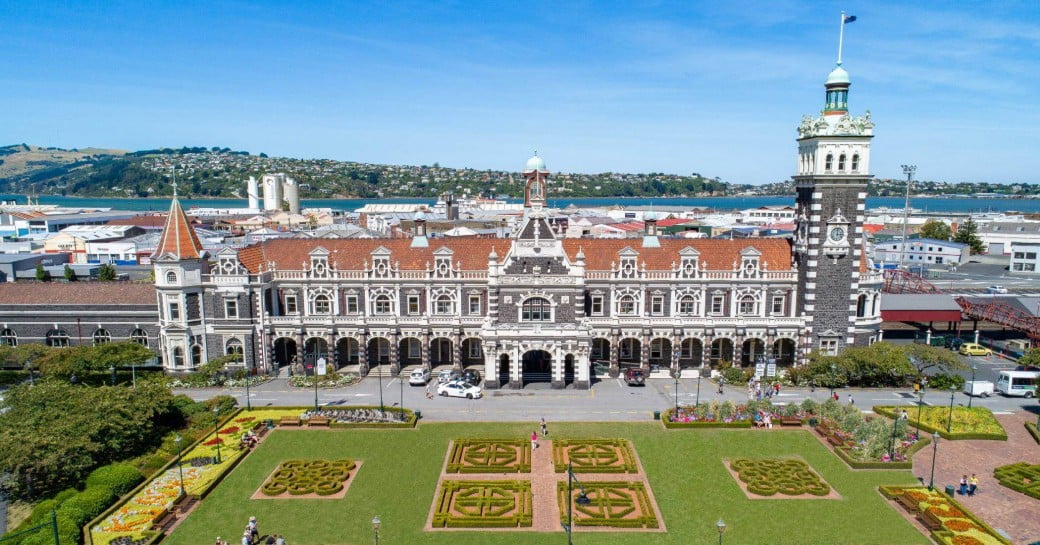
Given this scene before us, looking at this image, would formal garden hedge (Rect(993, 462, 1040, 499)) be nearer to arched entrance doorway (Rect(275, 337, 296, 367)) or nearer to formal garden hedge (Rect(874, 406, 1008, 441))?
formal garden hedge (Rect(874, 406, 1008, 441))

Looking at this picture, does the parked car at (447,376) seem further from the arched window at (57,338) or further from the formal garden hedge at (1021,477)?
the formal garden hedge at (1021,477)

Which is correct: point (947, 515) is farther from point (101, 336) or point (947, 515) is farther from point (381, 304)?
point (101, 336)

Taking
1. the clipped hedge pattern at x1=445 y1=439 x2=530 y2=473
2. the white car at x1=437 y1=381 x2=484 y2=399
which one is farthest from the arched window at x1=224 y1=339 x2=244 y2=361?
the clipped hedge pattern at x1=445 y1=439 x2=530 y2=473

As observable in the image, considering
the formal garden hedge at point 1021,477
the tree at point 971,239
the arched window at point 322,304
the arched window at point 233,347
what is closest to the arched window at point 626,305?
the arched window at point 322,304

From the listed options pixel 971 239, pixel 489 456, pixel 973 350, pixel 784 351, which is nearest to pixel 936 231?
pixel 971 239

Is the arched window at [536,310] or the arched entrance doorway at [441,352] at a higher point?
the arched window at [536,310]

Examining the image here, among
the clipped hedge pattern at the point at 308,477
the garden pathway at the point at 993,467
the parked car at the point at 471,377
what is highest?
the parked car at the point at 471,377

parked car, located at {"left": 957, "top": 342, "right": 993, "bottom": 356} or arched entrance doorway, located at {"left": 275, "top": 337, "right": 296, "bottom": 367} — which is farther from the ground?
arched entrance doorway, located at {"left": 275, "top": 337, "right": 296, "bottom": 367}

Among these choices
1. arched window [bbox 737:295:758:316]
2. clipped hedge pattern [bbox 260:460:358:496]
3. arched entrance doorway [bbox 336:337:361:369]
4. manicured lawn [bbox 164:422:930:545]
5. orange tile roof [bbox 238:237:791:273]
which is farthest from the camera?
arched entrance doorway [bbox 336:337:361:369]
